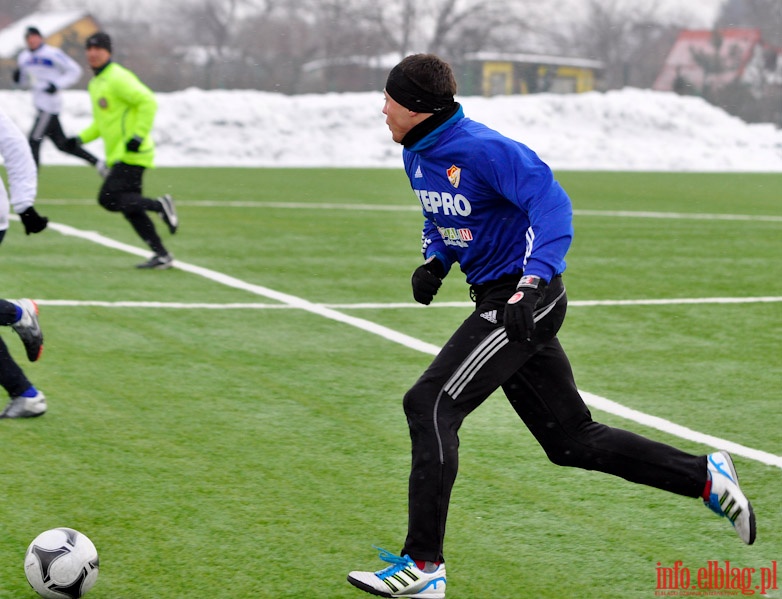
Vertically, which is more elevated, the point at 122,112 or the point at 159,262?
the point at 122,112

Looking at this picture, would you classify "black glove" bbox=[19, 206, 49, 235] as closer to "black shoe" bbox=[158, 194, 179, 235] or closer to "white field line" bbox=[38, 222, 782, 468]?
"white field line" bbox=[38, 222, 782, 468]

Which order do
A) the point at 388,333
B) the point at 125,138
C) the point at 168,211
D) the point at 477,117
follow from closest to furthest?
the point at 388,333 < the point at 125,138 < the point at 168,211 < the point at 477,117

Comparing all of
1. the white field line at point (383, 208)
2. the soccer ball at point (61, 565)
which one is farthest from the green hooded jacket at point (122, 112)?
the soccer ball at point (61, 565)

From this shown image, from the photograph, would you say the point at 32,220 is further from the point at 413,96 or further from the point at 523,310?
the point at 523,310

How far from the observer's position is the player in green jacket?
12.3 metres

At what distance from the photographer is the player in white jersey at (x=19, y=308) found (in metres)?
6.51

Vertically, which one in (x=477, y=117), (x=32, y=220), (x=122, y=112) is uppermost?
(x=32, y=220)

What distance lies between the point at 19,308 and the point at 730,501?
3.96 metres

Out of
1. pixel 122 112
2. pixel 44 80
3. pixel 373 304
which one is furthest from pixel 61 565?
pixel 44 80

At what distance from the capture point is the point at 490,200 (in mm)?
4559

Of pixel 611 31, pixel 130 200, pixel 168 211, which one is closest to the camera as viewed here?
pixel 130 200

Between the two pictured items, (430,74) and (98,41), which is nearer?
(430,74)

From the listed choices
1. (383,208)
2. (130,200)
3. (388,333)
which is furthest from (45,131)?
(388,333)

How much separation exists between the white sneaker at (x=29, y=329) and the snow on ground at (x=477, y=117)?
2436 centimetres
